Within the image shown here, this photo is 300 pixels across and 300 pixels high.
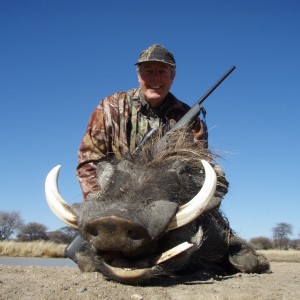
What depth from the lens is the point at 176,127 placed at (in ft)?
16.4

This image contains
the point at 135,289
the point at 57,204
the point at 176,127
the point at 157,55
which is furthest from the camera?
the point at 157,55

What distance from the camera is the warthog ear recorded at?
2.74m

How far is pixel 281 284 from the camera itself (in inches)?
141

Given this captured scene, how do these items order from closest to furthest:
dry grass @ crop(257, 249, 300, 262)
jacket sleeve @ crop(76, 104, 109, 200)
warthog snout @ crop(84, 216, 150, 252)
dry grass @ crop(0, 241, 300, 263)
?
warthog snout @ crop(84, 216, 150, 252), jacket sleeve @ crop(76, 104, 109, 200), dry grass @ crop(257, 249, 300, 262), dry grass @ crop(0, 241, 300, 263)

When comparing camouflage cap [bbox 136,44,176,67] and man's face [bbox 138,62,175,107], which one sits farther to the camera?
man's face [bbox 138,62,175,107]

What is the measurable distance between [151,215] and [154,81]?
10.6ft

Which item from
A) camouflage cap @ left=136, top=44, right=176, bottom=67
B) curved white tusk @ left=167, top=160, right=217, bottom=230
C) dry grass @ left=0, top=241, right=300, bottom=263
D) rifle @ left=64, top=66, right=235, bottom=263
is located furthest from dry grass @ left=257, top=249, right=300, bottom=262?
curved white tusk @ left=167, top=160, right=217, bottom=230

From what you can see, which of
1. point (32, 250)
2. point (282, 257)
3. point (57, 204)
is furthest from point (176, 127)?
point (282, 257)

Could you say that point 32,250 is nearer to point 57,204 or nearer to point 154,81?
point 154,81

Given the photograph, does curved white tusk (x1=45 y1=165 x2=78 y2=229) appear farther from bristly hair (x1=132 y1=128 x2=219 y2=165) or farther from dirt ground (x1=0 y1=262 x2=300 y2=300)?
bristly hair (x1=132 y1=128 x2=219 y2=165)

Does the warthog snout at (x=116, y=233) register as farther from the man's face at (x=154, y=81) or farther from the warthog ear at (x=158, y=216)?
the man's face at (x=154, y=81)

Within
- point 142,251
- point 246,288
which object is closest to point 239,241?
point 246,288

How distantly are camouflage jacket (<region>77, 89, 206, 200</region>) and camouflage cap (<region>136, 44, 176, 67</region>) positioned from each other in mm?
479

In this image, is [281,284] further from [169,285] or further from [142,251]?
[142,251]
